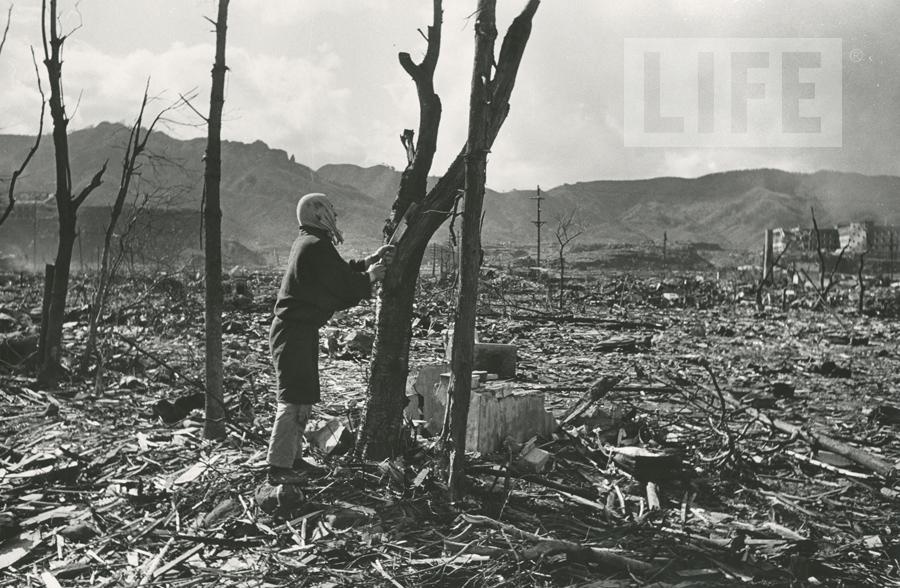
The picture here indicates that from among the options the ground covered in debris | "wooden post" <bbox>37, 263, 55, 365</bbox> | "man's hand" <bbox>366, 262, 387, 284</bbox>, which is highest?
"man's hand" <bbox>366, 262, 387, 284</bbox>

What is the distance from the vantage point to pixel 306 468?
168 inches

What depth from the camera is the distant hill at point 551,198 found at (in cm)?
10781

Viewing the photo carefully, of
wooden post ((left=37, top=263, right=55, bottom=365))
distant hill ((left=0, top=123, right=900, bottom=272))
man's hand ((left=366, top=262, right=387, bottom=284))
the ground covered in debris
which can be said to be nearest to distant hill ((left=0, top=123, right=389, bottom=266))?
distant hill ((left=0, top=123, right=900, bottom=272))

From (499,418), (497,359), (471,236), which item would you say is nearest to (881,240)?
(497,359)

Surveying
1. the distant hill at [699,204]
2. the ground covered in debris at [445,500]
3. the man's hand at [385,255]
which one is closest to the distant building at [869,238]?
the distant hill at [699,204]

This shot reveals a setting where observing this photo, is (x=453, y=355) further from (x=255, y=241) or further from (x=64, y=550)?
(x=255, y=241)

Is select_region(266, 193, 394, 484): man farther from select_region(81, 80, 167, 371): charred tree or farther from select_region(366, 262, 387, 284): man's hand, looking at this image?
select_region(81, 80, 167, 371): charred tree

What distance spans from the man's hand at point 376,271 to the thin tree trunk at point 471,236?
28.5 inches

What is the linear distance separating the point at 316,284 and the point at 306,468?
3.88ft

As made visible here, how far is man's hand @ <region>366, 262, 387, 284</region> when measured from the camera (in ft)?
13.7

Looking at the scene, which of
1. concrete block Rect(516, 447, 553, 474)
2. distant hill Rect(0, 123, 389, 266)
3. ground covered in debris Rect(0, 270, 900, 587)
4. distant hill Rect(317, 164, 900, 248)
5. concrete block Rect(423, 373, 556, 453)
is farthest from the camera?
distant hill Rect(317, 164, 900, 248)

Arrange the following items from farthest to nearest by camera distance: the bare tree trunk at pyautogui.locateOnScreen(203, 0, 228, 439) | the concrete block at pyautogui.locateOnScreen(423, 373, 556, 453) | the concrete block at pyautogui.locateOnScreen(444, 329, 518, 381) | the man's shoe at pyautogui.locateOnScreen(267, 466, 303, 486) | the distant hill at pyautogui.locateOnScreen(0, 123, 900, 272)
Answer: the distant hill at pyautogui.locateOnScreen(0, 123, 900, 272) → the concrete block at pyautogui.locateOnScreen(444, 329, 518, 381) → the bare tree trunk at pyautogui.locateOnScreen(203, 0, 228, 439) → the concrete block at pyautogui.locateOnScreen(423, 373, 556, 453) → the man's shoe at pyautogui.locateOnScreen(267, 466, 303, 486)

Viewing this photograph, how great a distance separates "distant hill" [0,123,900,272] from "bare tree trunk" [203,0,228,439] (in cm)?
8490

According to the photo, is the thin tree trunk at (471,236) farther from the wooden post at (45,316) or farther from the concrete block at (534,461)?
the wooden post at (45,316)
